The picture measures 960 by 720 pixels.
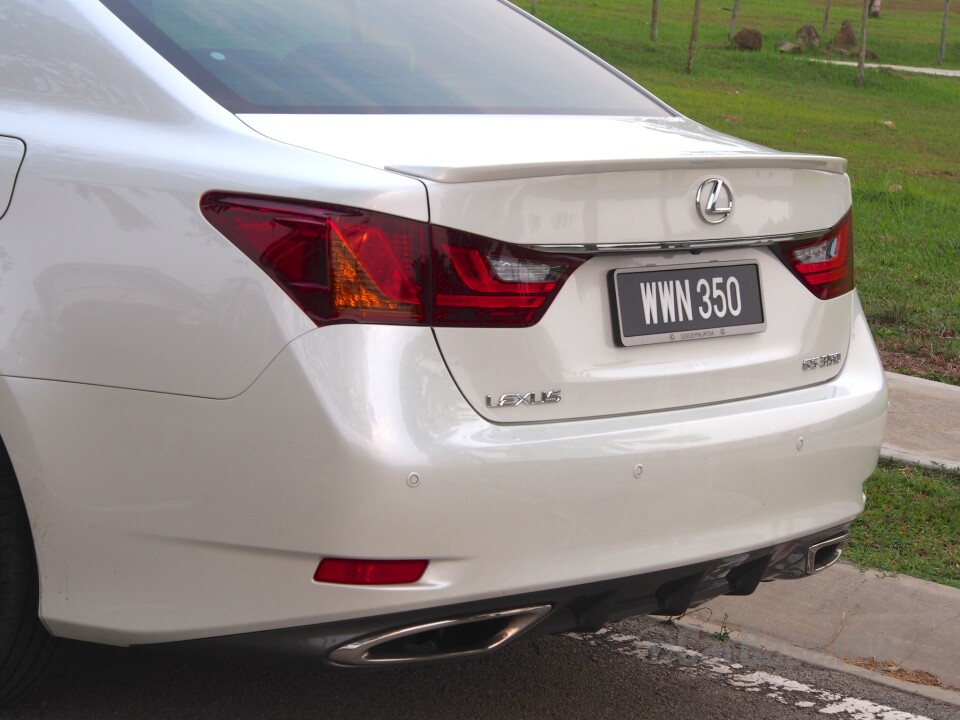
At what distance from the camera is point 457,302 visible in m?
2.33

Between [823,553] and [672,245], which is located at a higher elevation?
[672,245]

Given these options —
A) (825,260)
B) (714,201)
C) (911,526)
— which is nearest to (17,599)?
(714,201)

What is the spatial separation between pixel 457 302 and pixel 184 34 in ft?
3.04

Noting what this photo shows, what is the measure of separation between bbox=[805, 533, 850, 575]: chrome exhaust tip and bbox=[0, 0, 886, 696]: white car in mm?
21

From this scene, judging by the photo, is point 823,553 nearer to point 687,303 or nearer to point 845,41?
point 687,303

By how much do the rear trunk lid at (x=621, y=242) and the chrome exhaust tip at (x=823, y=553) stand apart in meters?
0.35

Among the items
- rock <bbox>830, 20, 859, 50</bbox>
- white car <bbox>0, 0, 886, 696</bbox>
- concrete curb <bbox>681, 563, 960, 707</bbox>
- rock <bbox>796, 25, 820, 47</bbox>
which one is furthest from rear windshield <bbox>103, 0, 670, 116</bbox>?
rock <bbox>796, 25, 820, 47</bbox>

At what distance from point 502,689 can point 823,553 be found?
0.84 metres

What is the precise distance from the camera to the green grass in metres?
3.98

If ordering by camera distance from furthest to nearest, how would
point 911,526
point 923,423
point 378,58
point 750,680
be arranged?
point 923,423
point 911,526
point 750,680
point 378,58

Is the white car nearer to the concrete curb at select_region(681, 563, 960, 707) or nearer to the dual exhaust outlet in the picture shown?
the dual exhaust outlet

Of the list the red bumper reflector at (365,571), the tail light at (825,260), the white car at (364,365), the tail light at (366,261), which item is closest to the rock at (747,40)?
the tail light at (825,260)

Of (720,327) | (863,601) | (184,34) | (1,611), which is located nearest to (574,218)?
(720,327)

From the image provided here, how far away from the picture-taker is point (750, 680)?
3307mm
